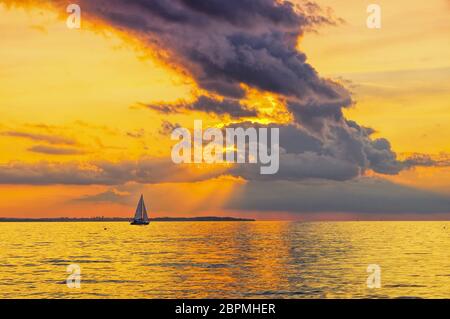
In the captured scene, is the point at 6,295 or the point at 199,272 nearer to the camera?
the point at 6,295

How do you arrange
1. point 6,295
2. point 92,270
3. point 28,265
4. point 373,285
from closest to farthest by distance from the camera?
point 6,295
point 373,285
point 92,270
point 28,265

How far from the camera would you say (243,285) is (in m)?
70.4

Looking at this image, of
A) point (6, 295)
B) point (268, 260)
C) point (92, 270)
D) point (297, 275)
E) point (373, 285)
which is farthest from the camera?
point (268, 260)

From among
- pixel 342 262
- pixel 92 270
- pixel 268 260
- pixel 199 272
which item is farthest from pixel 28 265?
pixel 342 262

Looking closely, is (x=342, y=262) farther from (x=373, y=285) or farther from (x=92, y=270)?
(x=92, y=270)
